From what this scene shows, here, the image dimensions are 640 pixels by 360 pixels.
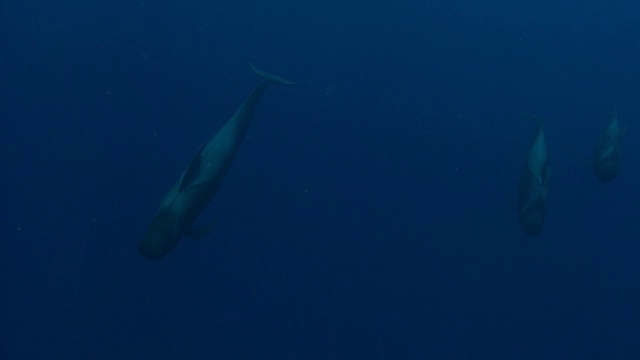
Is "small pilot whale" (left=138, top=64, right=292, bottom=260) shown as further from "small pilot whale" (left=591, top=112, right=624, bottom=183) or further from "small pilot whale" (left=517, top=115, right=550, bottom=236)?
"small pilot whale" (left=591, top=112, right=624, bottom=183)

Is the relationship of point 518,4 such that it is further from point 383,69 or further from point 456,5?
point 383,69

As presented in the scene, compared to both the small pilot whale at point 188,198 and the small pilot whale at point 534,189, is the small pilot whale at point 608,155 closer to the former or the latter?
the small pilot whale at point 534,189

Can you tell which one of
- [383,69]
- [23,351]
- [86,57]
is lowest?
[23,351]

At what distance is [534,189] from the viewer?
6297 millimetres

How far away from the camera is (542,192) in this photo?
6.29m

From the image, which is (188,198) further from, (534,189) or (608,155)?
(608,155)

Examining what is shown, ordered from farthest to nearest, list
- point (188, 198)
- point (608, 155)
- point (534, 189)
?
point (608, 155), point (534, 189), point (188, 198)

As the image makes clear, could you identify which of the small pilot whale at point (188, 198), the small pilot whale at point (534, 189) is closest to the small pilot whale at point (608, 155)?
the small pilot whale at point (534, 189)

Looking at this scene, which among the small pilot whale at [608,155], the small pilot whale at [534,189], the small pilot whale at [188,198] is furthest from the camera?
the small pilot whale at [608,155]

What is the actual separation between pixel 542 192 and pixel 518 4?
6.08m

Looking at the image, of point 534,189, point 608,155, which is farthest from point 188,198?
point 608,155

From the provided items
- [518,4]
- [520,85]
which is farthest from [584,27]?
[520,85]

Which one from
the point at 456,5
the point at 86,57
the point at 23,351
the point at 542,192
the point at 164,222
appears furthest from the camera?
the point at 456,5

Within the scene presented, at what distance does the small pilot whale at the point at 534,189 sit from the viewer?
6.29 meters
